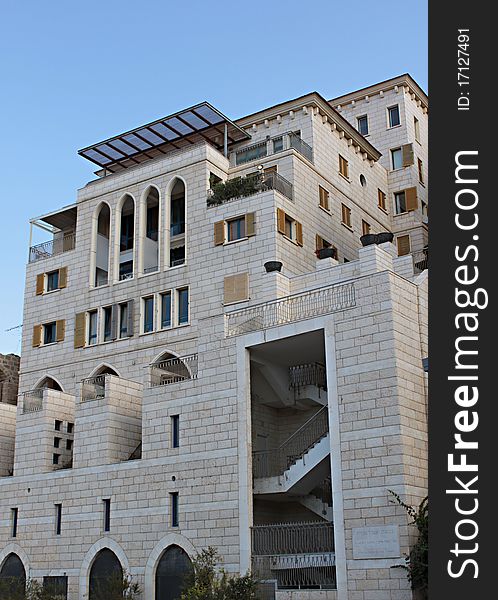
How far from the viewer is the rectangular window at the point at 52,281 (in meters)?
36.1

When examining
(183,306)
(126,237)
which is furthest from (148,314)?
(126,237)

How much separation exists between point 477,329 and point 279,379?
16.0 meters

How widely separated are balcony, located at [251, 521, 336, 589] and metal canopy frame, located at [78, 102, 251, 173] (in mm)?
18173

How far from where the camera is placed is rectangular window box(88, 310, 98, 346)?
33.8 m

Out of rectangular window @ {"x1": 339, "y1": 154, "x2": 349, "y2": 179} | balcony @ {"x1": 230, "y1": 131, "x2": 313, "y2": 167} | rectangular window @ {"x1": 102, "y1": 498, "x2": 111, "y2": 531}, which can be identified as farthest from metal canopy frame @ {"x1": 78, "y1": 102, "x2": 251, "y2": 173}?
rectangular window @ {"x1": 102, "y1": 498, "x2": 111, "y2": 531}

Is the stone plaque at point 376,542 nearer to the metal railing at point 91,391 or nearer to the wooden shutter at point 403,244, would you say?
the metal railing at point 91,391

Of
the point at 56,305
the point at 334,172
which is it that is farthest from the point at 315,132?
the point at 56,305

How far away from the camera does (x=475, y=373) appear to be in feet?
34.0

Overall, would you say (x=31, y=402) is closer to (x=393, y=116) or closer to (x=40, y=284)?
(x=40, y=284)

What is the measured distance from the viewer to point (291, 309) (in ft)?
80.6

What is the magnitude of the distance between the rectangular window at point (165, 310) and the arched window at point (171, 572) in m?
9.93

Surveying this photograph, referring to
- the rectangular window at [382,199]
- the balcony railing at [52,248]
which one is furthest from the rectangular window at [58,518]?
the rectangular window at [382,199]

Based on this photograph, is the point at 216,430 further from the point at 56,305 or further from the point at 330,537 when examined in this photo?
the point at 56,305

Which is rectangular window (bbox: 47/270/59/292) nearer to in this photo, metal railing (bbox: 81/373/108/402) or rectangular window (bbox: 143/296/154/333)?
rectangular window (bbox: 143/296/154/333)
